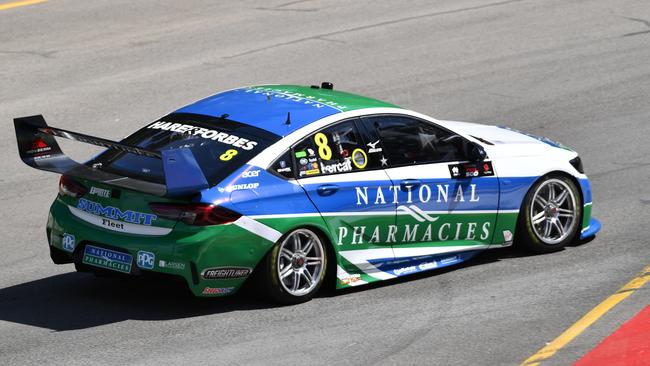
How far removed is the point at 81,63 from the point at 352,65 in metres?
3.78

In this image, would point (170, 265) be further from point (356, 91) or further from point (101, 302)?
point (356, 91)

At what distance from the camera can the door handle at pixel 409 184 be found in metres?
9.49

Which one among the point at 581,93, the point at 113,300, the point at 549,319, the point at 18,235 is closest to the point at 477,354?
the point at 549,319

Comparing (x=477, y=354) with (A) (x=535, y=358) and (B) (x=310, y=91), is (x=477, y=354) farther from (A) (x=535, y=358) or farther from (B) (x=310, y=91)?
(B) (x=310, y=91)

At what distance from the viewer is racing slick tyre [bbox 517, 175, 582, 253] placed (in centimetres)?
1037

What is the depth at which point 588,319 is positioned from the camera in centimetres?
885

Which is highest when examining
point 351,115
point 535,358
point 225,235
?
point 351,115

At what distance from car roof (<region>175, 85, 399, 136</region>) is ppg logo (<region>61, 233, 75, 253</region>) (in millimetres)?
1466

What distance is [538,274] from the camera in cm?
996

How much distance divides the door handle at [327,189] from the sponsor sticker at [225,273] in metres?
0.84

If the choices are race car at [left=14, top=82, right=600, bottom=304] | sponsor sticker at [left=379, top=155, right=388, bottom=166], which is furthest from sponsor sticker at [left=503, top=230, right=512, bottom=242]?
sponsor sticker at [left=379, top=155, right=388, bottom=166]

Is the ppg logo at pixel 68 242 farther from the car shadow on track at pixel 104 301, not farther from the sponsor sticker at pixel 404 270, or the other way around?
the sponsor sticker at pixel 404 270

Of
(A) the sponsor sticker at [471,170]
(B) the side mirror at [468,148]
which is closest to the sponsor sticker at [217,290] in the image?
(A) the sponsor sticker at [471,170]

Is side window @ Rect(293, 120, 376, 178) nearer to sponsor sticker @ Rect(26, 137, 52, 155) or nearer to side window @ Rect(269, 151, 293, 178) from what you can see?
side window @ Rect(269, 151, 293, 178)
